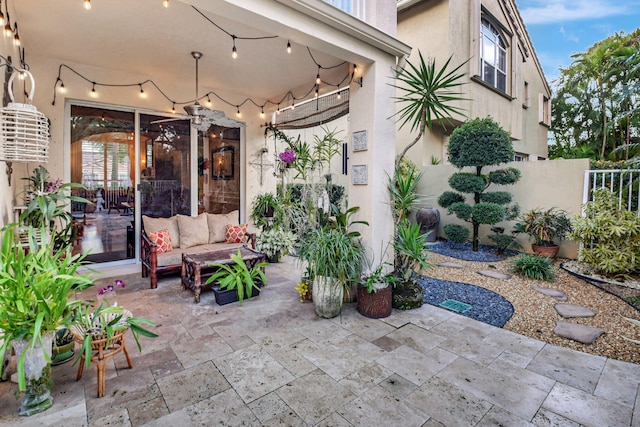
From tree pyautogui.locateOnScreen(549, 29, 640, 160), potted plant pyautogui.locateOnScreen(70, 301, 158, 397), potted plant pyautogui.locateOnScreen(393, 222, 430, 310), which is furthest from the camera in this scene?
tree pyautogui.locateOnScreen(549, 29, 640, 160)

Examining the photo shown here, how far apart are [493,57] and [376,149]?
8.23 m

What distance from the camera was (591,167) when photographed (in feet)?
18.7

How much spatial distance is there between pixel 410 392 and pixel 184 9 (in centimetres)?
405

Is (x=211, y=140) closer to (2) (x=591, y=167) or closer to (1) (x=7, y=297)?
(1) (x=7, y=297)

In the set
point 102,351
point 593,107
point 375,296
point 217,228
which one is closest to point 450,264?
point 375,296

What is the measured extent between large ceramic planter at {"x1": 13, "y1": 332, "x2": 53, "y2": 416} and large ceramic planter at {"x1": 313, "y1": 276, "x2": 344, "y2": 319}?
6.99 feet

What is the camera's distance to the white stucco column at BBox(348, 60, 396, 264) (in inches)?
147

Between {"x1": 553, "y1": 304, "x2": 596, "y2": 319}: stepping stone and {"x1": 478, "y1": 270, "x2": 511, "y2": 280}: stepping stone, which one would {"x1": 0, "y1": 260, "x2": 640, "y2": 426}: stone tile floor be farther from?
{"x1": 478, "y1": 270, "x2": 511, "y2": 280}: stepping stone

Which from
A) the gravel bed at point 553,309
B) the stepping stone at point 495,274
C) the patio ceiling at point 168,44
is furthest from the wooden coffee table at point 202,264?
the stepping stone at point 495,274

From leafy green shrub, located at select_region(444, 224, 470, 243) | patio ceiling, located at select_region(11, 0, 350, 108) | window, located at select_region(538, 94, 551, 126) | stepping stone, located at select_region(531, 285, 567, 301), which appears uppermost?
window, located at select_region(538, 94, 551, 126)

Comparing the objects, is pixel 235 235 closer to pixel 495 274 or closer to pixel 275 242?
pixel 275 242

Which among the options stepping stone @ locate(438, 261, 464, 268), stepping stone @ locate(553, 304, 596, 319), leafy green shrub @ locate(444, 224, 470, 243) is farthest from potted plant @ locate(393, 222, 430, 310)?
leafy green shrub @ locate(444, 224, 470, 243)

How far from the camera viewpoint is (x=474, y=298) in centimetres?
405

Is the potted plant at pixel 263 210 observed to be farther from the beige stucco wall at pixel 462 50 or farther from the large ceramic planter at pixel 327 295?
the beige stucco wall at pixel 462 50
